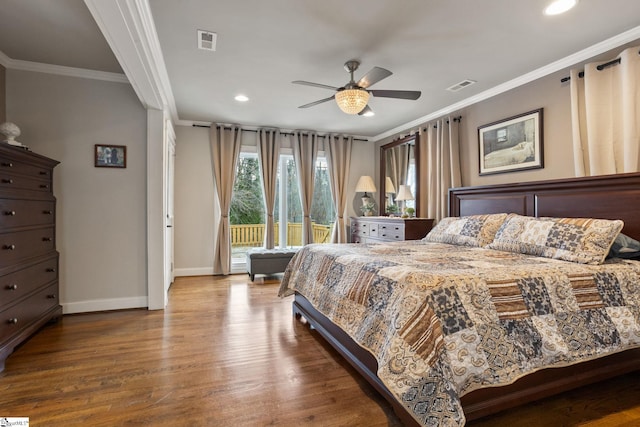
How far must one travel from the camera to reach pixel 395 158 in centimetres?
554

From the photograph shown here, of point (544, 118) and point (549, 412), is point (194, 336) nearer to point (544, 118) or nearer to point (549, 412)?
point (549, 412)

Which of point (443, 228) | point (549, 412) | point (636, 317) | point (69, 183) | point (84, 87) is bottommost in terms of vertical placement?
point (549, 412)

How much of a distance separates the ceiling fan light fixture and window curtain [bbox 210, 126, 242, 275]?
287 cm

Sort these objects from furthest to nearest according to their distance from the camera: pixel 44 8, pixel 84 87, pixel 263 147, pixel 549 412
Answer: pixel 263 147
pixel 84 87
pixel 44 8
pixel 549 412

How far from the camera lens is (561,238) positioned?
229 centimetres

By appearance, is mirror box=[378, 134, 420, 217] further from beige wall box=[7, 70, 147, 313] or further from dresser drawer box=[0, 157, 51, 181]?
dresser drawer box=[0, 157, 51, 181]

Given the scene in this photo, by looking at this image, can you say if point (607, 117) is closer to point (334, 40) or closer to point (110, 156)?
point (334, 40)

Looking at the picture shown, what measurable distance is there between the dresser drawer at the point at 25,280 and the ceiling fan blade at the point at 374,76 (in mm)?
3095

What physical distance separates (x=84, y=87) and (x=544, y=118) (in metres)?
4.71

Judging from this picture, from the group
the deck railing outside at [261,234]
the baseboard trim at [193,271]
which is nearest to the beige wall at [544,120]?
the deck railing outside at [261,234]

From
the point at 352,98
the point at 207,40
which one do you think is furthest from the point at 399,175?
the point at 207,40

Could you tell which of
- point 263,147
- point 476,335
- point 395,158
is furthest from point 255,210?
point 476,335

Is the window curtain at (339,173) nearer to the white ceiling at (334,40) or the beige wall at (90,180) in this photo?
the white ceiling at (334,40)

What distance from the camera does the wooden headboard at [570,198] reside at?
2.37 meters
